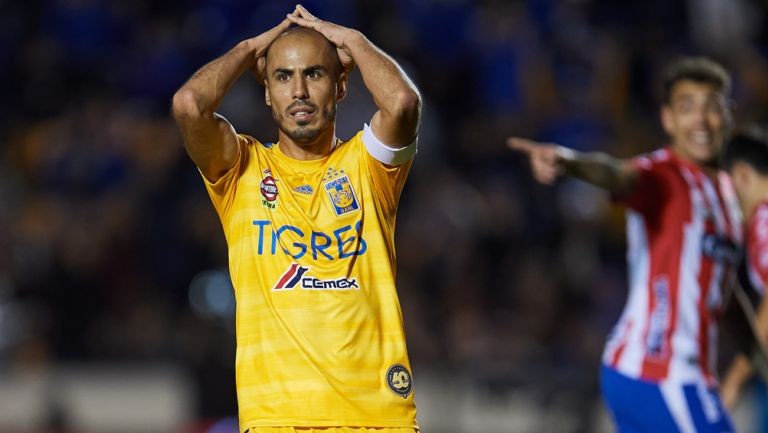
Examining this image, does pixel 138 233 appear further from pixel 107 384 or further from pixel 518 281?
pixel 518 281

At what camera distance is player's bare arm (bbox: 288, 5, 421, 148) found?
5.57 meters

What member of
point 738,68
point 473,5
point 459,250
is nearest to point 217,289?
point 459,250

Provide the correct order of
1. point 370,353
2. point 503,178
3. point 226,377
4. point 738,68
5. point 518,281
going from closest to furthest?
point 370,353 < point 226,377 < point 518,281 < point 503,178 < point 738,68

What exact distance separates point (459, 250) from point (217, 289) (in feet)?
7.50

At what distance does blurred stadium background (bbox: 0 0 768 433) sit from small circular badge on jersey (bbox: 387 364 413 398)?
5801mm

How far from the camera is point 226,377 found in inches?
456

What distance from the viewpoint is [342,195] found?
5.72 m

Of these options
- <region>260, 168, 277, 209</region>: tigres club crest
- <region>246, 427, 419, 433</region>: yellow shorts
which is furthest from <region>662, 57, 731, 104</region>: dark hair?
<region>246, 427, 419, 433</region>: yellow shorts

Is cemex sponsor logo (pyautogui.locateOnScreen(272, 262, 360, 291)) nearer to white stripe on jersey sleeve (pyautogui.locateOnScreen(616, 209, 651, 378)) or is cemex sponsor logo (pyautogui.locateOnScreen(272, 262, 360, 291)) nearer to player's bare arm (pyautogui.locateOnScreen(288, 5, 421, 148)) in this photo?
player's bare arm (pyautogui.locateOnScreen(288, 5, 421, 148))

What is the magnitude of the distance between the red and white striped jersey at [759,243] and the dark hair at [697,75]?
697mm

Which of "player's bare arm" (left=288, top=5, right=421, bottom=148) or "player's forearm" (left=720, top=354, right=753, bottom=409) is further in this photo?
"player's forearm" (left=720, top=354, right=753, bottom=409)

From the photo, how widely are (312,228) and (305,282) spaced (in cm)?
24

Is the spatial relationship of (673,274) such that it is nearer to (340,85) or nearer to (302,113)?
(340,85)

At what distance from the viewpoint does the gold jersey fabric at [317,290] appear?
549 centimetres
